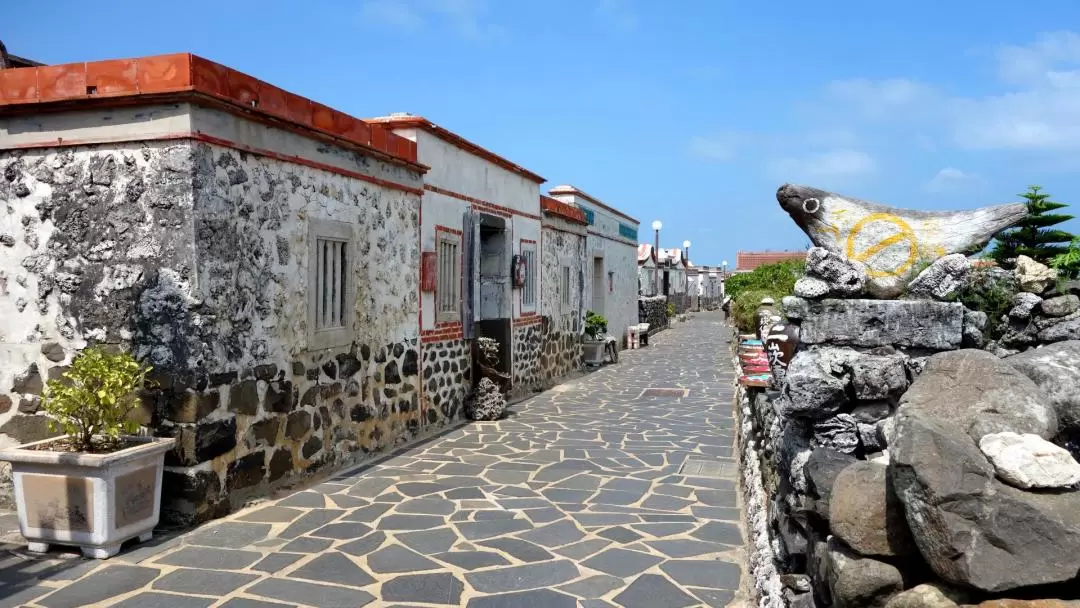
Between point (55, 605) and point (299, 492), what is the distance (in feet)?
7.70

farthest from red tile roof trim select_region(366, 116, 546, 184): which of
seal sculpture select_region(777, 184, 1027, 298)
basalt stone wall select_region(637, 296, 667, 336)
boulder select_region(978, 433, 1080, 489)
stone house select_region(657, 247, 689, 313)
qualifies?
stone house select_region(657, 247, 689, 313)

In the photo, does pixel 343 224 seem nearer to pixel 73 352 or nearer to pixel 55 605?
pixel 73 352

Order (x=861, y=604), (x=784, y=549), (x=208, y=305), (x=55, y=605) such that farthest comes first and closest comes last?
(x=208, y=305) → (x=55, y=605) → (x=784, y=549) → (x=861, y=604)

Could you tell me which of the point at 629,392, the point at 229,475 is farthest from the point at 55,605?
the point at 629,392

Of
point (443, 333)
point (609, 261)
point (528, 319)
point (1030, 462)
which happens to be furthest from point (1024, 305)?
point (609, 261)

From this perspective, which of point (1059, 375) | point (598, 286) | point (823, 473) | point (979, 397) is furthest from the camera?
point (598, 286)

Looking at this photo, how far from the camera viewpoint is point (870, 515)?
2.17 meters

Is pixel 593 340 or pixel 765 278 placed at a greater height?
pixel 765 278

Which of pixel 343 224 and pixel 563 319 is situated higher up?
pixel 343 224

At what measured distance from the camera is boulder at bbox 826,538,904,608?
6.78 feet

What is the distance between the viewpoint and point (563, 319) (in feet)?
47.3

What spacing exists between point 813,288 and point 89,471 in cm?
446

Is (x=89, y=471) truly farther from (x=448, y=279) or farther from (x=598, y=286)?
(x=598, y=286)

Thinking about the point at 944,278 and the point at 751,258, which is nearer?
the point at 944,278
